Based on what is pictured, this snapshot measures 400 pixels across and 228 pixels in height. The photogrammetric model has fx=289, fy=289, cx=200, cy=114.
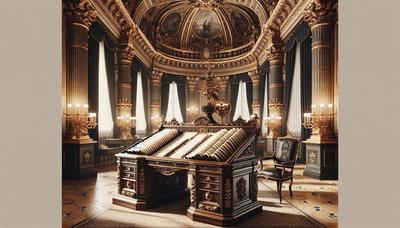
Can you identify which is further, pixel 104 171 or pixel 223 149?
pixel 104 171

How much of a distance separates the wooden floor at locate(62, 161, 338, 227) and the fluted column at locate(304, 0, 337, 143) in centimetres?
175

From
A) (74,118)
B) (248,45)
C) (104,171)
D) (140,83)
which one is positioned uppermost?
(248,45)

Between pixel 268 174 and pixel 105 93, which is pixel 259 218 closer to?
pixel 268 174

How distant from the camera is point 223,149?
4125 mm

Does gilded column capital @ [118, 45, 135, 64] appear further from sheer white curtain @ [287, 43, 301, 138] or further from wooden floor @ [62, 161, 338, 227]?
sheer white curtain @ [287, 43, 301, 138]

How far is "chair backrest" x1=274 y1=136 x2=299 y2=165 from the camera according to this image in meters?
5.61

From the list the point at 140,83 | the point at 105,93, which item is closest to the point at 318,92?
the point at 105,93


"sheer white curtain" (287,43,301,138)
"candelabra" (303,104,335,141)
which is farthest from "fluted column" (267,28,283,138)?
"candelabra" (303,104,335,141)

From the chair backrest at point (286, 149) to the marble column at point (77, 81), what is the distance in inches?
192

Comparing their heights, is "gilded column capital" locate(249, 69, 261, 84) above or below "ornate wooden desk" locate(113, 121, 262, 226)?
above

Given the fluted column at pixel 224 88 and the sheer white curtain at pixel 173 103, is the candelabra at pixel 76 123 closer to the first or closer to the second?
the sheer white curtain at pixel 173 103

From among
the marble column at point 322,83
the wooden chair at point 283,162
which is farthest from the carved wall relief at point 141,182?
the marble column at point 322,83

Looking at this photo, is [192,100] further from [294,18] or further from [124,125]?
[294,18]

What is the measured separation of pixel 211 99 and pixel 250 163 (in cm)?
158
